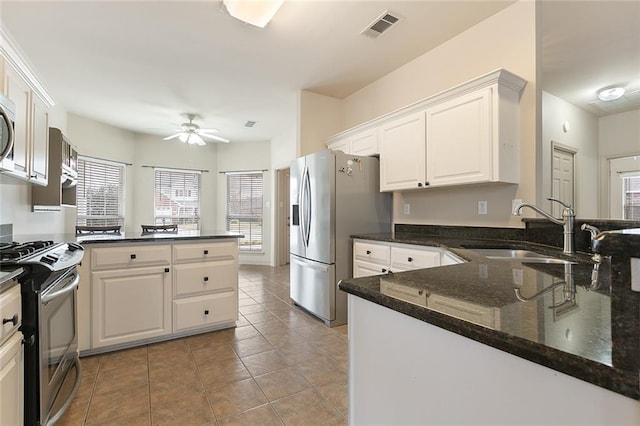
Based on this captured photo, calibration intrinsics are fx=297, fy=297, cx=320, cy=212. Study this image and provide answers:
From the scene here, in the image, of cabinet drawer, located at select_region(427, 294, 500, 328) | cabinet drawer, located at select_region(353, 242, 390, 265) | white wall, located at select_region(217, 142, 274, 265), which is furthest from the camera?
white wall, located at select_region(217, 142, 274, 265)

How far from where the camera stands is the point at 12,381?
3.86 feet

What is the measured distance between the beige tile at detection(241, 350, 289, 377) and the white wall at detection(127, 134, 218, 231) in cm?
473

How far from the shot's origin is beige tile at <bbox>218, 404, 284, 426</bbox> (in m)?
1.58

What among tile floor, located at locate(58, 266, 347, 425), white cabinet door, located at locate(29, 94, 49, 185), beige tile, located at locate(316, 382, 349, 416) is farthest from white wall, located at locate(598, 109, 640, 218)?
white cabinet door, located at locate(29, 94, 49, 185)

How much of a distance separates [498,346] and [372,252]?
90.8 inches

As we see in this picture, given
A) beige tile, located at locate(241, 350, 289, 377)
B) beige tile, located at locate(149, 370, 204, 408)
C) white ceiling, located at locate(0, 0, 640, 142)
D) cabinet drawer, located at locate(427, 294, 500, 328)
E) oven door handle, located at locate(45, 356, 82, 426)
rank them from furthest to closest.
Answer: white ceiling, located at locate(0, 0, 640, 142)
beige tile, located at locate(241, 350, 289, 377)
beige tile, located at locate(149, 370, 204, 408)
oven door handle, located at locate(45, 356, 82, 426)
cabinet drawer, located at locate(427, 294, 500, 328)

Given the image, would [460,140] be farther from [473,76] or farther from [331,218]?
[331,218]

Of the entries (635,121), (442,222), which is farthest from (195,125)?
(635,121)

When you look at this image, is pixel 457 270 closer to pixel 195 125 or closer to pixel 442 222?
pixel 442 222

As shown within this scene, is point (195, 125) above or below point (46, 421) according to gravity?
above

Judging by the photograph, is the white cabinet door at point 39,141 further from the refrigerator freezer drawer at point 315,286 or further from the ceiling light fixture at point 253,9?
the refrigerator freezer drawer at point 315,286

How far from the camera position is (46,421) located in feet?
4.55

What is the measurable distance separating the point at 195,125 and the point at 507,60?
455 centimetres

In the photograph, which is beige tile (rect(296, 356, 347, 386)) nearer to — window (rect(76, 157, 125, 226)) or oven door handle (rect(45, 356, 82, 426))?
oven door handle (rect(45, 356, 82, 426))
